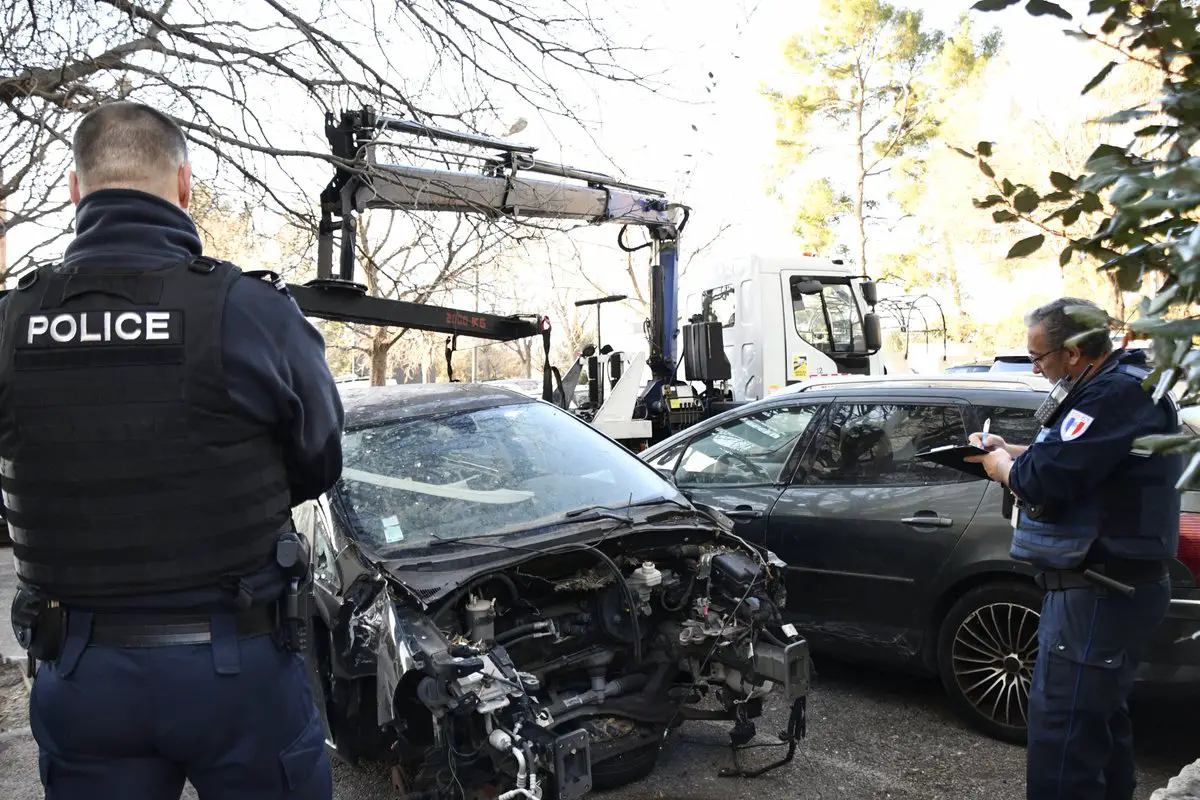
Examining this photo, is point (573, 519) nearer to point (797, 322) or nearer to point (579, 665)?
point (579, 665)

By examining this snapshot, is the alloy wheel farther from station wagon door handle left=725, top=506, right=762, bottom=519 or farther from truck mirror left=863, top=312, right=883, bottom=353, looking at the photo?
truck mirror left=863, top=312, right=883, bottom=353

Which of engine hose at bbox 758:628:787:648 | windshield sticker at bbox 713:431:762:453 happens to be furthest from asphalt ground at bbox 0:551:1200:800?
windshield sticker at bbox 713:431:762:453

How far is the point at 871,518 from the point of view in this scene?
4309 mm

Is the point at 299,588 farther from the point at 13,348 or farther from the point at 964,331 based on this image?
the point at 964,331

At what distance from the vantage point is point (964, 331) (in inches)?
1157

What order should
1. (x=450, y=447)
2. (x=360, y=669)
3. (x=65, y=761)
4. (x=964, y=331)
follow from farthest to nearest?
(x=964, y=331), (x=450, y=447), (x=360, y=669), (x=65, y=761)

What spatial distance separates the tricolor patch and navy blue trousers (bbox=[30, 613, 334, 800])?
7.71ft

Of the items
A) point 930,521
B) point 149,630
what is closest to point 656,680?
point 930,521

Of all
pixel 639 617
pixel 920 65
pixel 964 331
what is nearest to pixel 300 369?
pixel 639 617

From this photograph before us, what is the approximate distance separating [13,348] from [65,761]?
0.89 meters

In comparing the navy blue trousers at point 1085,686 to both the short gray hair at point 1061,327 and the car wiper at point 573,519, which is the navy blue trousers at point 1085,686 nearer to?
the short gray hair at point 1061,327

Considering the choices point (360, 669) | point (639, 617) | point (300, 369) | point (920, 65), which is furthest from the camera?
point (920, 65)

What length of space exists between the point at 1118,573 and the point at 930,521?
140cm

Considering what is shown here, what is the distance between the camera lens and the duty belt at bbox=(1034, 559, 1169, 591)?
2730mm
